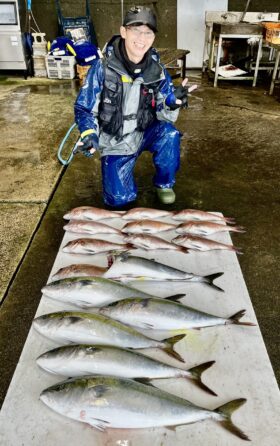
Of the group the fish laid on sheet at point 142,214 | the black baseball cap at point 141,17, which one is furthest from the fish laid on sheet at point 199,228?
the black baseball cap at point 141,17

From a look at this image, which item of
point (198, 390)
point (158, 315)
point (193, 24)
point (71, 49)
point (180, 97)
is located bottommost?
point (198, 390)

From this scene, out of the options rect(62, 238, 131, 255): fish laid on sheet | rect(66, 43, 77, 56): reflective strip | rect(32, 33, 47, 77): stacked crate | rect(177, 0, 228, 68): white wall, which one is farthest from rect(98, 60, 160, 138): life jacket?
rect(177, 0, 228, 68): white wall

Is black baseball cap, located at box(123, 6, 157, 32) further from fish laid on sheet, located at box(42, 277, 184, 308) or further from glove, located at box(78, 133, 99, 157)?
fish laid on sheet, located at box(42, 277, 184, 308)

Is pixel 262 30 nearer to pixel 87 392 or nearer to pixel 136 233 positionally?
pixel 136 233

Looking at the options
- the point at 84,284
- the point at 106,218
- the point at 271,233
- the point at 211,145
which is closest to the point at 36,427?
the point at 84,284

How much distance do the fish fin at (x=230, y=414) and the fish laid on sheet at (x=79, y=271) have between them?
3.02ft

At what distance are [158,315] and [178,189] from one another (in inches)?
87.8

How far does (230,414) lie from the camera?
1399 mm

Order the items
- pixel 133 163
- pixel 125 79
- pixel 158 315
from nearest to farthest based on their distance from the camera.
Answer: pixel 158 315 < pixel 125 79 < pixel 133 163

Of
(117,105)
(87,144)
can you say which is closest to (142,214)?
(87,144)

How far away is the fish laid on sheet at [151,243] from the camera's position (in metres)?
2.36

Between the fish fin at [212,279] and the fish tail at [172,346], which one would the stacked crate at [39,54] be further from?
the fish tail at [172,346]

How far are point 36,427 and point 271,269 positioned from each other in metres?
1.90

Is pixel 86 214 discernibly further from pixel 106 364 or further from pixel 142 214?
pixel 106 364
